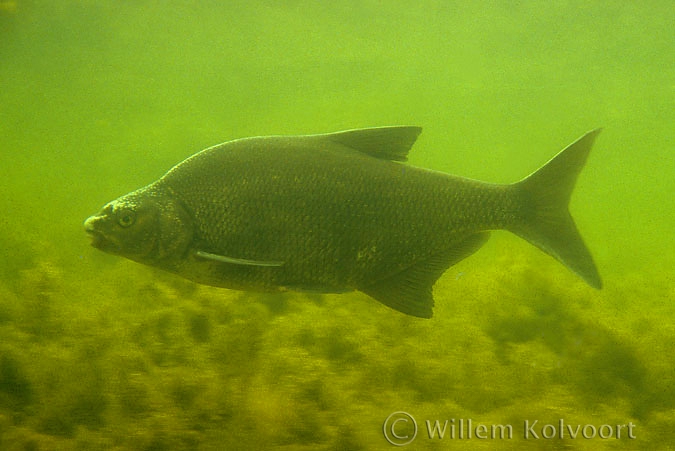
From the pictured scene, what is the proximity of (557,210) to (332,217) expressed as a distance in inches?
45.9

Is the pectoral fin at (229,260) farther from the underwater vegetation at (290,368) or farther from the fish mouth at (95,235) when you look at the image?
the underwater vegetation at (290,368)

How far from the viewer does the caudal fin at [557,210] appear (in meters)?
2.14

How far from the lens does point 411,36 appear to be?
24125 mm

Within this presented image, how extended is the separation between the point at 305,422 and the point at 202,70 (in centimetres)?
2527

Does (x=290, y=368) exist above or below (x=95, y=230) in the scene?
below

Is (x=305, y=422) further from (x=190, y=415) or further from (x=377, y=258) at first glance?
(x=377, y=258)

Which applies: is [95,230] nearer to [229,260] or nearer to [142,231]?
[142,231]

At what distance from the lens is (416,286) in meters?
2.26

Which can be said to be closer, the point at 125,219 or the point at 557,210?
the point at 125,219

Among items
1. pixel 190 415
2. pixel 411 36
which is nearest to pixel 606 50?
pixel 411 36
